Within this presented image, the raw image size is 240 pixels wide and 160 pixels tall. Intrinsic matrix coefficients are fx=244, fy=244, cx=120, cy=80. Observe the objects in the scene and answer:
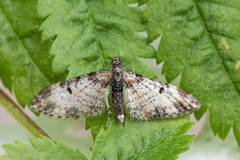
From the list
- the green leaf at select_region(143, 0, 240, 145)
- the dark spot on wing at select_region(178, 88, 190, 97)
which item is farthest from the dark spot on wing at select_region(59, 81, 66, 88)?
the dark spot on wing at select_region(178, 88, 190, 97)

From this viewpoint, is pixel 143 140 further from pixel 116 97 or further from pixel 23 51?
pixel 23 51

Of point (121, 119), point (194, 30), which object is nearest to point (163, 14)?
point (194, 30)

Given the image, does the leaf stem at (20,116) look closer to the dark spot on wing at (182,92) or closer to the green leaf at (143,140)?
the green leaf at (143,140)

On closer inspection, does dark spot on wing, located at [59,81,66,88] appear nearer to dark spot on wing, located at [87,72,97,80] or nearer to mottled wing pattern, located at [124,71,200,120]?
dark spot on wing, located at [87,72,97,80]

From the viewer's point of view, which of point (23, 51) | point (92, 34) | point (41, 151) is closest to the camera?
point (41, 151)

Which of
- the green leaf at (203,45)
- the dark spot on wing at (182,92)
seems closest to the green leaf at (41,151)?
the dark spot on wing at (182,92)

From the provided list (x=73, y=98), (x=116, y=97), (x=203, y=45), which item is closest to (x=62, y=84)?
(x=73, y=98)

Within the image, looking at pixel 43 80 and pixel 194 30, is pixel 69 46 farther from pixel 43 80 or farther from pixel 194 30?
pixel 194 30
